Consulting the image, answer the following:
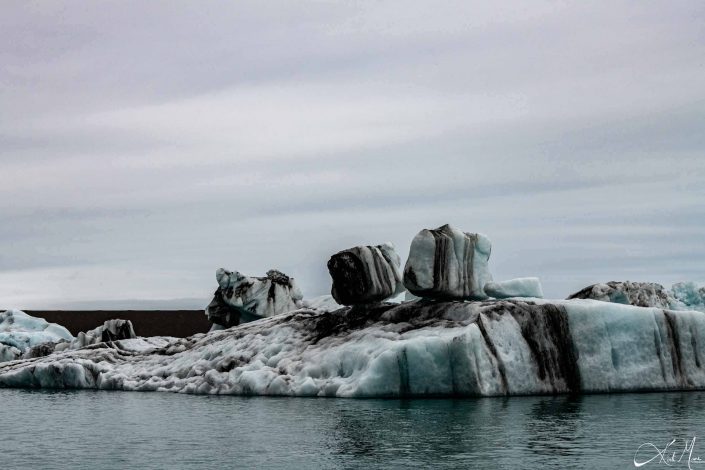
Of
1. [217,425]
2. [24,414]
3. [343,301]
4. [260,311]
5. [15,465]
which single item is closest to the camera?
[15,465]

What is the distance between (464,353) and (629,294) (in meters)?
8.93

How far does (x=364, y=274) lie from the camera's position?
867 inches

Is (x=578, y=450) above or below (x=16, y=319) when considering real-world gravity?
below

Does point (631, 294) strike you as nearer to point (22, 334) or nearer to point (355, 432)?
point (355, 432)

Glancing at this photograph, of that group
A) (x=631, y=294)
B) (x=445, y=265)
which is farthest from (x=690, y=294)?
(x=445, y=265)

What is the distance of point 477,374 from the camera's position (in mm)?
18969

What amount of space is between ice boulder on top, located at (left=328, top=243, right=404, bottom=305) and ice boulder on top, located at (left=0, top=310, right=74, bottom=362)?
13.8 metres

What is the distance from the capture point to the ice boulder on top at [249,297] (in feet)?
93.7

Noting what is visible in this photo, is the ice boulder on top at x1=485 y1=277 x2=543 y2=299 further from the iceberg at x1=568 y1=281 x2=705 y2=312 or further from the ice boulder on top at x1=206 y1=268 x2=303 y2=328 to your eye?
the ice boulder on top at x1=206 y1=268 x2=303 y2=328

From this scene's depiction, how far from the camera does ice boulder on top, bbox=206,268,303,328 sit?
28.5m

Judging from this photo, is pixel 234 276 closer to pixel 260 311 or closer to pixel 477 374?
pixel 260 311

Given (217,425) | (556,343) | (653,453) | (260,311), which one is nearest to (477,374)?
(556,343)

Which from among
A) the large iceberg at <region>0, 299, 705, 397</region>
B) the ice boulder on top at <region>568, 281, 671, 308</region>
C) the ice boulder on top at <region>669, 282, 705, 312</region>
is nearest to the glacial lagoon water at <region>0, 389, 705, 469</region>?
the large iceberg at <region>0, 299, 705, 397</region>

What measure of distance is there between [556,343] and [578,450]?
758 cm
